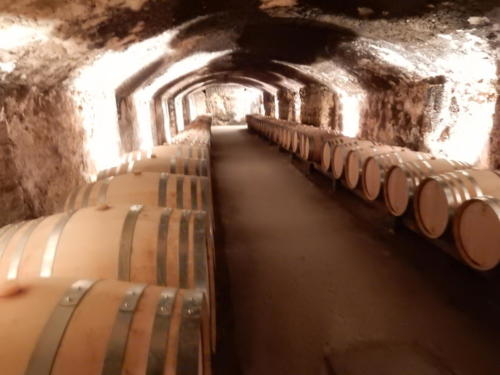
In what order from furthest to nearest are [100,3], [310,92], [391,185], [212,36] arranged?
[310,92]
[212,36]
[391,185]
[100,3]

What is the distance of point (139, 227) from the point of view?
1843 millimetres

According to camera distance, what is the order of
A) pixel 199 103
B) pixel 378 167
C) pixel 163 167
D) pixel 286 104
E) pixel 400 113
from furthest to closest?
pixel 199 103 < pixel 286 104 < pixel 400 113 < pixel 378 167 < pixel 163 167

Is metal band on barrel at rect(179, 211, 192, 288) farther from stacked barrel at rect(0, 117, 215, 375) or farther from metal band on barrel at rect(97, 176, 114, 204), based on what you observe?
metal band on barrel at rect(97, 176, 114, 204)

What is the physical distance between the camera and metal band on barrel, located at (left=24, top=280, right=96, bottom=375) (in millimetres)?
963

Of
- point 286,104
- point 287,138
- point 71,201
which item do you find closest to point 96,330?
point 71,201

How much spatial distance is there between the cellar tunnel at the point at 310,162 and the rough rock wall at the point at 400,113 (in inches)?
1.4

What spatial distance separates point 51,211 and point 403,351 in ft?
10.5

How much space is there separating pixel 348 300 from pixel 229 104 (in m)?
23.6

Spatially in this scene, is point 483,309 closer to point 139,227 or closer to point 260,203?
point 139,227

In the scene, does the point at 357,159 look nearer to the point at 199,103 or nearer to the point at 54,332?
the point at 54,332

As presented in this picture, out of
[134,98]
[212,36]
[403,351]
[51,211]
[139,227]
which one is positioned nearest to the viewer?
[139,227]

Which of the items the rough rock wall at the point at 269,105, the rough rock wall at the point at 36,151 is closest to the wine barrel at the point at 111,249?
the rough rock wall at the point at 36,151

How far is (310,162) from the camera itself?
6914 millimetres

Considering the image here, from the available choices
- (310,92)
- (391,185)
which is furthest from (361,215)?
(310,92)
